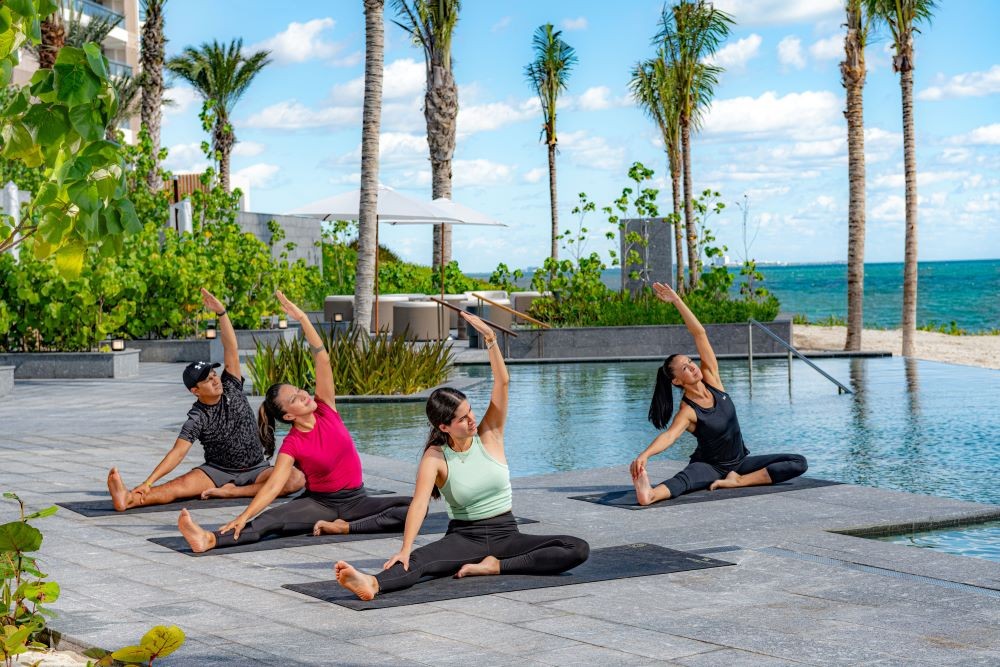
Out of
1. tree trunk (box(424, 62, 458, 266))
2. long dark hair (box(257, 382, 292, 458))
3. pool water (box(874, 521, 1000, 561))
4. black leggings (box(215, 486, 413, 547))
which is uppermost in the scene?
tree trunk (box(424, 62, 458, 266))

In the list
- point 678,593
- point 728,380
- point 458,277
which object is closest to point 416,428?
point 728,380

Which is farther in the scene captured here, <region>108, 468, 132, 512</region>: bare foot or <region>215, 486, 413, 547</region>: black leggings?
<region>108, 468, 132, 512</region>: bare foot

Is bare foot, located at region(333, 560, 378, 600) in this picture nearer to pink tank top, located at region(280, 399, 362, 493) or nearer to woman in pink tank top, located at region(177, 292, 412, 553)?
woman in pink tank top, located at region(177, 292, 412, 553)

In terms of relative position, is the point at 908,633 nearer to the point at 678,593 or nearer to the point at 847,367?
the point at 678,593

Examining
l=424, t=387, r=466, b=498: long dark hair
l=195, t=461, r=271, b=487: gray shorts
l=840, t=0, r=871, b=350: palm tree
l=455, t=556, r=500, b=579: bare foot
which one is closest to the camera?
l=424, t=387, r=466, b=498: long dark hair

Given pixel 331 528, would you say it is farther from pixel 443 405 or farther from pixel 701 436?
pixel 701 436

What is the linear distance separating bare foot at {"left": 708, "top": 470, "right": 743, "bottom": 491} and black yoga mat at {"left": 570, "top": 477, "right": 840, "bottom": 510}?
38mm

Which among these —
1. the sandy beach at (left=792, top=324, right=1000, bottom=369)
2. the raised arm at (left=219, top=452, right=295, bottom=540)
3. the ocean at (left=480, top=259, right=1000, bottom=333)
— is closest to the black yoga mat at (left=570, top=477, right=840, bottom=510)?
the raised arm at (left=219, top=452, right=295, bottom=540)

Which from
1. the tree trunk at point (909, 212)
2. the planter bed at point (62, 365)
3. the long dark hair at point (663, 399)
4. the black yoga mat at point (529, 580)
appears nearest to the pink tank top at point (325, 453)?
the black yoga mat at point (529, 580)

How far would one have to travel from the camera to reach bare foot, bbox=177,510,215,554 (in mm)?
7801

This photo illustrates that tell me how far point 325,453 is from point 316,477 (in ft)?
0.80

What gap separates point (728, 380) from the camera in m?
20.2

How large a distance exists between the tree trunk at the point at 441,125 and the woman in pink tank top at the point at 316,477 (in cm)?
3015

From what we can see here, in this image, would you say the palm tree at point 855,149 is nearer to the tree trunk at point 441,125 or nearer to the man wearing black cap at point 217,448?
the tree trunk at point 441,125
